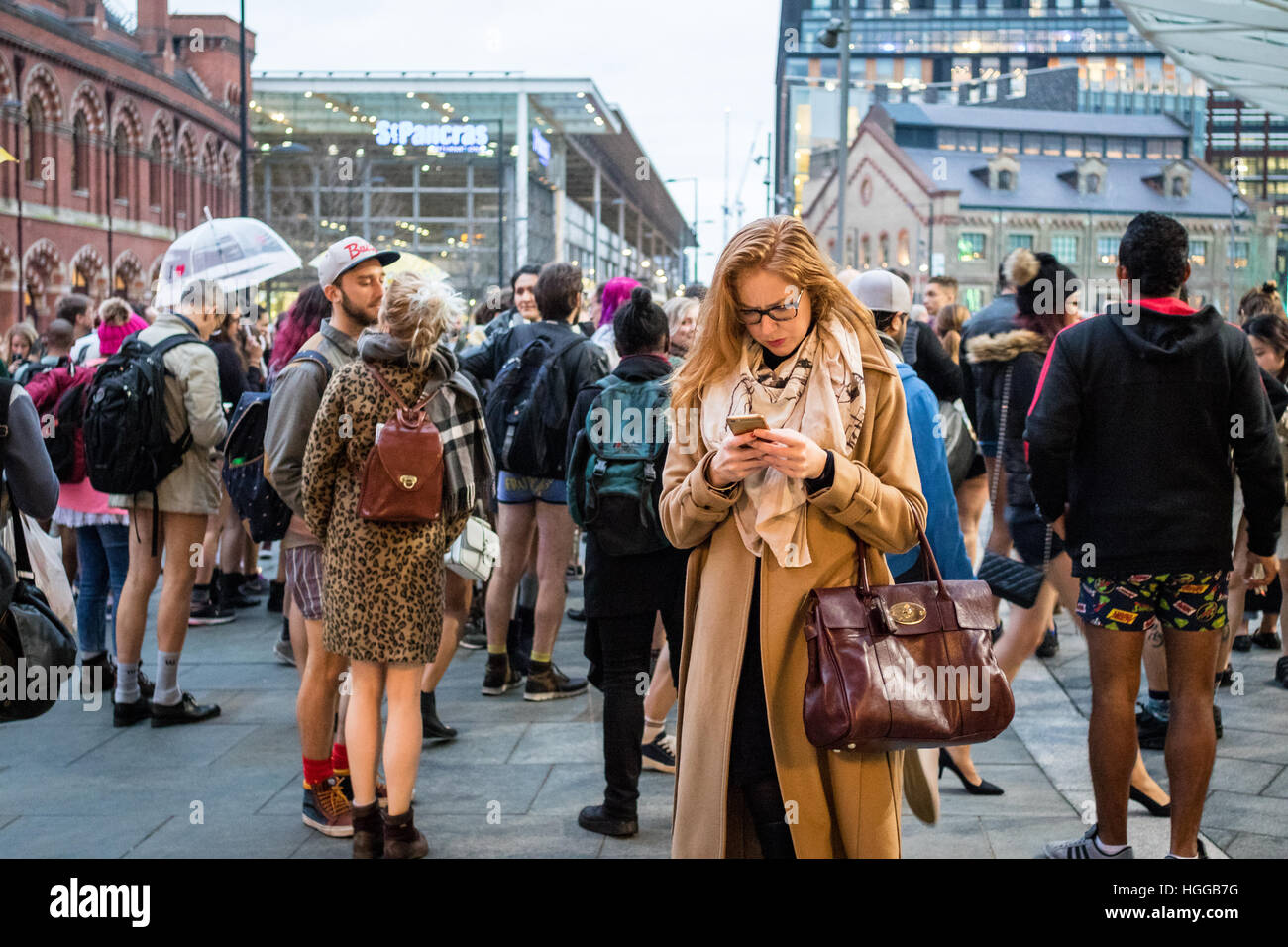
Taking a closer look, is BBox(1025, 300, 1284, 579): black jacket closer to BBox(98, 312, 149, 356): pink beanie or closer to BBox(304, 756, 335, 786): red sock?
BBox(304, 756, 335, 786): red sock

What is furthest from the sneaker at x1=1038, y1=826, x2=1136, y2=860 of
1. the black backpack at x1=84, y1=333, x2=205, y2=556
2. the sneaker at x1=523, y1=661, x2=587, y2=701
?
the black backpack at x1=84, y1=333, x2=205, y2=556

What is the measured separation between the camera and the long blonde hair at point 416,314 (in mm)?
4500

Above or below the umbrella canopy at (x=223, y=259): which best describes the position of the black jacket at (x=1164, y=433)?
below

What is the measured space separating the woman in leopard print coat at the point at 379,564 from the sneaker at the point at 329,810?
29 centimetres

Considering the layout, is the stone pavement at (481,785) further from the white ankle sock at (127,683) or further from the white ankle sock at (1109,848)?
the white ankle sock at (1109,848)

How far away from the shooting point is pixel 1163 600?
4316mm

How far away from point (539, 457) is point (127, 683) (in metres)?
2.43

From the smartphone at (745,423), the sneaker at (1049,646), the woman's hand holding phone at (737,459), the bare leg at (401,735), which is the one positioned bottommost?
the sneaker at (1049,646)

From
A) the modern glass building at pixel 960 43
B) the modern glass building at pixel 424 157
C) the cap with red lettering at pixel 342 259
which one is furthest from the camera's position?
the modern glass building at pixel 960 43

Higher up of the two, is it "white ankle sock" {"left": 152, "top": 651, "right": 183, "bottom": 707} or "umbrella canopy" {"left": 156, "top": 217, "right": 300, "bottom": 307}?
"umbrella canopy" {"left": 156, "top": 217, "right": 300, "bottom": 307}

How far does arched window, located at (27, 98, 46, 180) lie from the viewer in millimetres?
33281

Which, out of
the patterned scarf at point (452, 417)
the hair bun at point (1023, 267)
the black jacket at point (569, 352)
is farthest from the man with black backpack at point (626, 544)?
the hair bun at point (1023, 267)

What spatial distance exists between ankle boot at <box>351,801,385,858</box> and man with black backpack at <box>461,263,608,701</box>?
7.28 ft
